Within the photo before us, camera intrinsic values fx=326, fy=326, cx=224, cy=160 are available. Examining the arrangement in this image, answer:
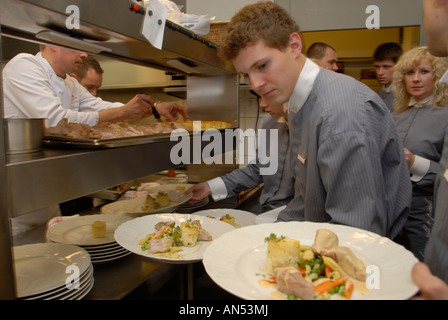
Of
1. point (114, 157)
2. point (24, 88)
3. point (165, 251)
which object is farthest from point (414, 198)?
point (24, 88)

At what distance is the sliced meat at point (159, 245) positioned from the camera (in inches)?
42.3

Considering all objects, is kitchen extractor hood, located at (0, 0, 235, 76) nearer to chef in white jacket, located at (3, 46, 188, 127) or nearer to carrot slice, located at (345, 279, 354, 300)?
chef in white jacket, located at (3, 46, 188, 127)

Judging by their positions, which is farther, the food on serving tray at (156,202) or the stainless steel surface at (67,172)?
the food on serving tray at (156,202)

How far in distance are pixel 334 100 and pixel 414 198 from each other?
1.46 m

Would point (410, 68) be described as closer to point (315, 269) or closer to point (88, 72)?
point (315, 269)

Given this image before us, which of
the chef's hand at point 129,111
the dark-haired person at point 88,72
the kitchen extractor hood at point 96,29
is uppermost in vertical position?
the dark-haired person at point 88,72

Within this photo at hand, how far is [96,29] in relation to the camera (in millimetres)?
996

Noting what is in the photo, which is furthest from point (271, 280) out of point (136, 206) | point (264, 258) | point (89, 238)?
point (136, 206)

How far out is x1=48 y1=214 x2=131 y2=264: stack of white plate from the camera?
1.18 m

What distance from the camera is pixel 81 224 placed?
1377 millimetres

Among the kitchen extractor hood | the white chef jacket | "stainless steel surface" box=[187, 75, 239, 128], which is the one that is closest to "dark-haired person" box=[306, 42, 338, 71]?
"stainless steel surface" box=[187, 75, 239, 128]

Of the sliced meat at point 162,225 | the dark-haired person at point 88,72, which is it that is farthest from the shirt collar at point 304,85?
the dark-haired person at point 88,72

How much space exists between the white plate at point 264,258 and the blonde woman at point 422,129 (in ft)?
4.59

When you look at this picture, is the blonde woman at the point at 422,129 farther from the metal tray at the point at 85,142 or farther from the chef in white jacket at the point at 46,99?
the metal tray at the point at 85,142
